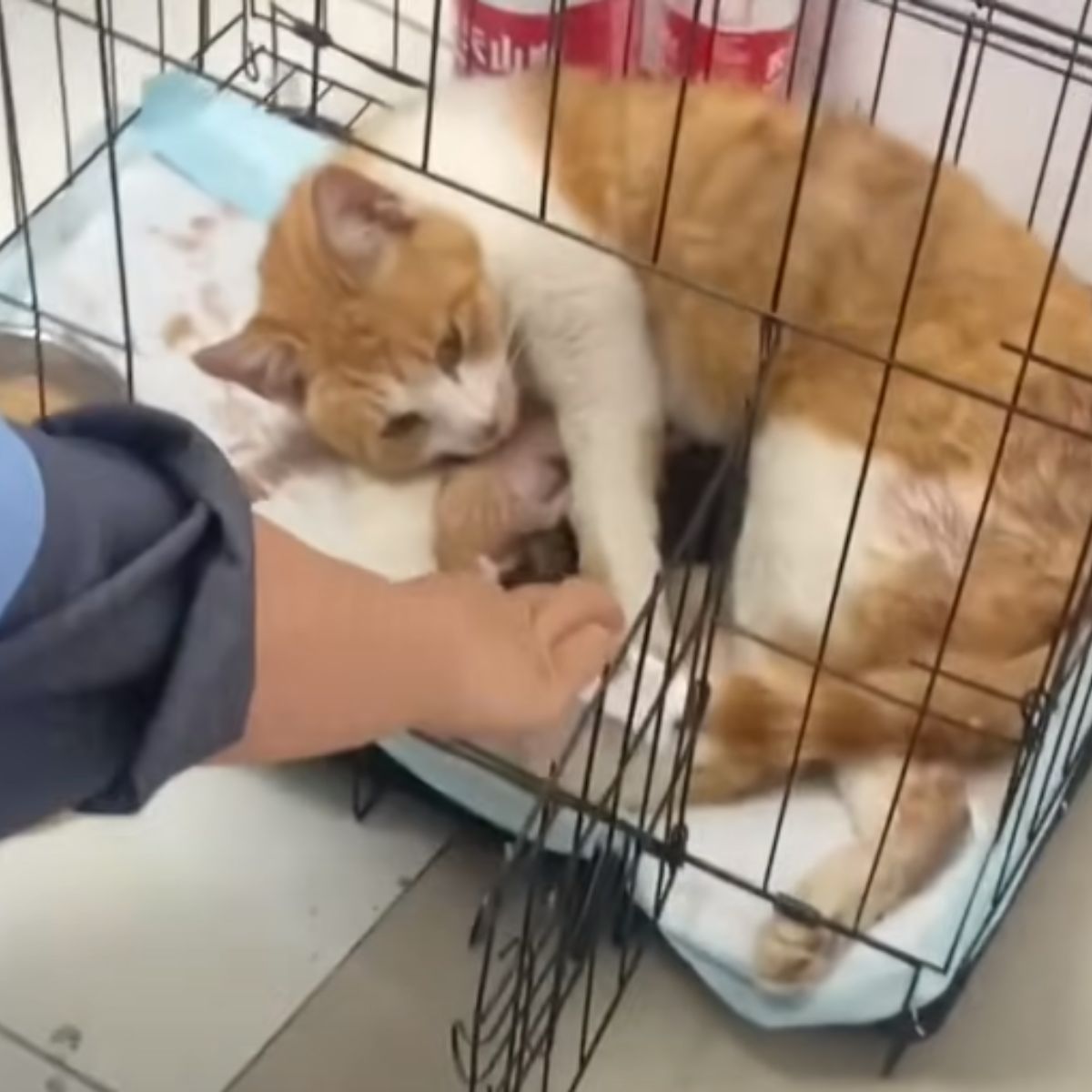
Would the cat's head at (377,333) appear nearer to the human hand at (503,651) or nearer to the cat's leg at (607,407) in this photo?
the cat's leg at (607,407)

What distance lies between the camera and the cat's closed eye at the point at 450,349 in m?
1.56

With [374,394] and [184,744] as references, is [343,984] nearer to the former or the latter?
[374,394]

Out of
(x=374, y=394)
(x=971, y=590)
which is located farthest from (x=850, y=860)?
(x=374, y=394)

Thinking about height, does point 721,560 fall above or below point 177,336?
above

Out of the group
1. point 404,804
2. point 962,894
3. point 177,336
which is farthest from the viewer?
point 177,336

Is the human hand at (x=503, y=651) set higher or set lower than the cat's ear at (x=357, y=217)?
higher

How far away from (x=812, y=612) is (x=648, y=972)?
240 millimetres

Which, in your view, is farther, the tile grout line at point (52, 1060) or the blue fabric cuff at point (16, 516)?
the tile grout line at point (52, 1060)

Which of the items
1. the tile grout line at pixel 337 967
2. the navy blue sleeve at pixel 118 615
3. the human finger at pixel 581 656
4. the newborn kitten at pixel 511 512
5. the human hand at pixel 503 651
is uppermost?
the navy blue sleeve at pixel 118 615

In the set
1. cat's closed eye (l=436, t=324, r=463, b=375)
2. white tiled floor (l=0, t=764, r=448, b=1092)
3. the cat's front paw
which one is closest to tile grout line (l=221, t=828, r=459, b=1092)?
white tiled floor (l=0, t=764, r=448, b=1092)

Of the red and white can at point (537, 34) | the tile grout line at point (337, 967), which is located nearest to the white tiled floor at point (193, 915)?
the tile grout line at point (337, 967)

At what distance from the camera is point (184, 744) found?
837mm

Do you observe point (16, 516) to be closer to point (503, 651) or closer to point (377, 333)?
point (503, 651)

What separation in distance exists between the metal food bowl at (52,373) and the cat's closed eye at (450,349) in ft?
0.70
